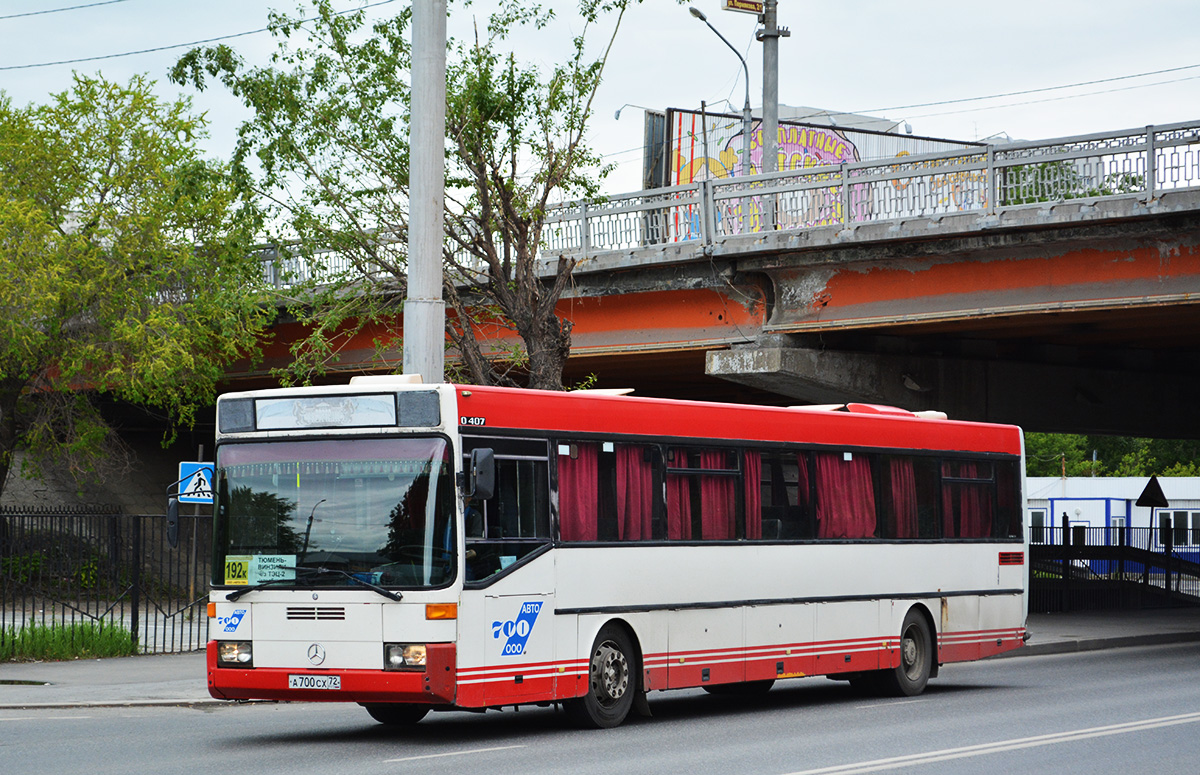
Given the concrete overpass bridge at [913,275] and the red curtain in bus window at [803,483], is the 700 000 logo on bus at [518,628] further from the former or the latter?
the concrete overpass bridge at [913,275]

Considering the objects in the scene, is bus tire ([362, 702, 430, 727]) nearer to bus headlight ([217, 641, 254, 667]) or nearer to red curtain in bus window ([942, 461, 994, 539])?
bus headlight ([217, 641, 254, 667])

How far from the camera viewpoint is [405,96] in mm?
20734

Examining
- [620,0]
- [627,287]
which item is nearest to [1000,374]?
[627,287]

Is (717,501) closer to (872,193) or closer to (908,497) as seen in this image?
(908,497)

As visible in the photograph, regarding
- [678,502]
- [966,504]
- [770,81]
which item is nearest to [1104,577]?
[770,81]

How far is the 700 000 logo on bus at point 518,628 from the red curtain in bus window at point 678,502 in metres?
1.87

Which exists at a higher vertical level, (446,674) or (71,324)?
(71,324)

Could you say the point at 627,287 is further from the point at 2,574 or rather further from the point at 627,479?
the point at 627,479

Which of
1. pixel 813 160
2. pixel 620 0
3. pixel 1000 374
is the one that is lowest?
pixel 1000 374

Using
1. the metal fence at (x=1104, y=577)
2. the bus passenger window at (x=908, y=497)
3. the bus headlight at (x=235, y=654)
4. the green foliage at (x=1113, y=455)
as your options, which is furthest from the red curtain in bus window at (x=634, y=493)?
the green foliage at (x=1113, y=455)

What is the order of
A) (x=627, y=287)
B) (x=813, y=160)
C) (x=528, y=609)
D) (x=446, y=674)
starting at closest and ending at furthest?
1. (x=446, y=674)
2. (x=528, y=609)
3. (x=627, y=287)
4. (x=813, y=160)

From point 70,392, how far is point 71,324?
10.9ft

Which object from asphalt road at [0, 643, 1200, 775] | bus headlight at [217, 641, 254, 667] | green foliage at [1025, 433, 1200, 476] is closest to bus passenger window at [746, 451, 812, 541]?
asphalt road at [0, 643, 1200, 775]

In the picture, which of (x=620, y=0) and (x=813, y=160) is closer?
(x=620, y=0)
